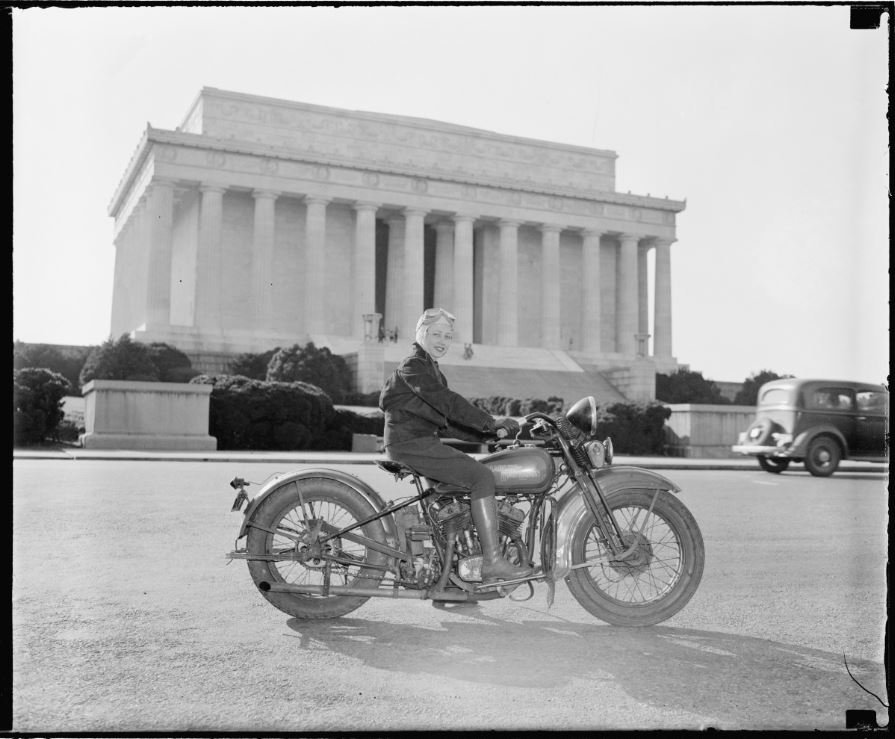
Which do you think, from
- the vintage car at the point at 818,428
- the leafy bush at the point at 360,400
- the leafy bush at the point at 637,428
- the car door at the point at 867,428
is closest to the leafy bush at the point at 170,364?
the leafy bush at the point at 360,400

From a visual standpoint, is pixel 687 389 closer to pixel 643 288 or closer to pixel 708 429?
pixel 643 288

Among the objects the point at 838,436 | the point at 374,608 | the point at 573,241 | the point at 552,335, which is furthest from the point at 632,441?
the point at 573,241

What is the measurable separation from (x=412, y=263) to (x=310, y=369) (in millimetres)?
22464

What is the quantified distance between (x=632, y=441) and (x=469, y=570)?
22445 millimetres

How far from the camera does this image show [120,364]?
3031cm

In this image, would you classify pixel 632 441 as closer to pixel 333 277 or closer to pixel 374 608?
pixel 374 608

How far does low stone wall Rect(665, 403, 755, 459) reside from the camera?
2602 cm

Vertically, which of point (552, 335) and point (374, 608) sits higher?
point (552, 335)

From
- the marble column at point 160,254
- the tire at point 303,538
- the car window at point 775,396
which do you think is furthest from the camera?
the marble column at point 160,254

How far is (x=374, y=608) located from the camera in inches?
223

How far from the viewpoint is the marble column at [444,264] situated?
188 feet

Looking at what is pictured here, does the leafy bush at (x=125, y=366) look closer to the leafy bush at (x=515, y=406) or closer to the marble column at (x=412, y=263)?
the leafy bush at (x=515, y=406)

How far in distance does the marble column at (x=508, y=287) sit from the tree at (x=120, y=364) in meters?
28.0

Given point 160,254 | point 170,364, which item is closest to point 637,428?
point 170,364
